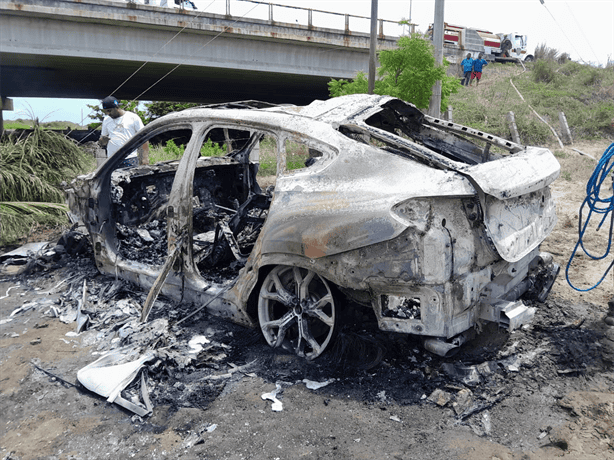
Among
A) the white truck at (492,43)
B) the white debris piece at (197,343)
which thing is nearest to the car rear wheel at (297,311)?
the white debris piece at (197,343)

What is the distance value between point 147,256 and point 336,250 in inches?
102

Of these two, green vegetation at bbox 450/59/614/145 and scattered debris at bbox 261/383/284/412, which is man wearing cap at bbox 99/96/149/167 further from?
green vegetation at bbox 450/59/614/145

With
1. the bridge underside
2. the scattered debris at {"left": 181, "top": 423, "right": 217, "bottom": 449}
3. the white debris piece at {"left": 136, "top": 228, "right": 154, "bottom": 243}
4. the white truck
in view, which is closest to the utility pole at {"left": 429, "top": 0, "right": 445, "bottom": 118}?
the white debris piece at {"left": 136, "top": 228, "right": 154, "bottom": 243}

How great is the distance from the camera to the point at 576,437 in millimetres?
2574

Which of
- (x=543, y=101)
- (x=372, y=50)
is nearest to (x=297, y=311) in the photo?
(x=372, y=50)

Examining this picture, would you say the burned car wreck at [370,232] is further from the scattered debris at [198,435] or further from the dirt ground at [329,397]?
the scattered debris at [198,435]

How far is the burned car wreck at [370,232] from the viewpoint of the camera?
9.34 ft

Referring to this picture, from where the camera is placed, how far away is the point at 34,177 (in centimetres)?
741

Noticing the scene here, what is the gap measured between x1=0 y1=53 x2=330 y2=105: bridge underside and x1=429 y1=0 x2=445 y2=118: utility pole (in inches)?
294

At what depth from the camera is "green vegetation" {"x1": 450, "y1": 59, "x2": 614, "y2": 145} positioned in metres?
16.2

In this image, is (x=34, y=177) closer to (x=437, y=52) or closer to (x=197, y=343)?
(x=197, y=343)

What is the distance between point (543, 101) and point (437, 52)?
11.9m

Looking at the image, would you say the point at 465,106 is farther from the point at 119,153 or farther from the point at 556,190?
the point at 119,153

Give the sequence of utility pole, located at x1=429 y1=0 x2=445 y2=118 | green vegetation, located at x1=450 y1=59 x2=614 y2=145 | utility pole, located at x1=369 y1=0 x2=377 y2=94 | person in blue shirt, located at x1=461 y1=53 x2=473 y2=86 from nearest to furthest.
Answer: utility pole, located at x1=429 y1=0 x2=445 y2=118, utility pole, located at x1=369 y1=0 x2=377 y2=94, green vegetation, located at x1=450 y1=59 x2=614 y2=145, person in blue shirt, located at x1=461 y1=53 x2=473 y2=86
